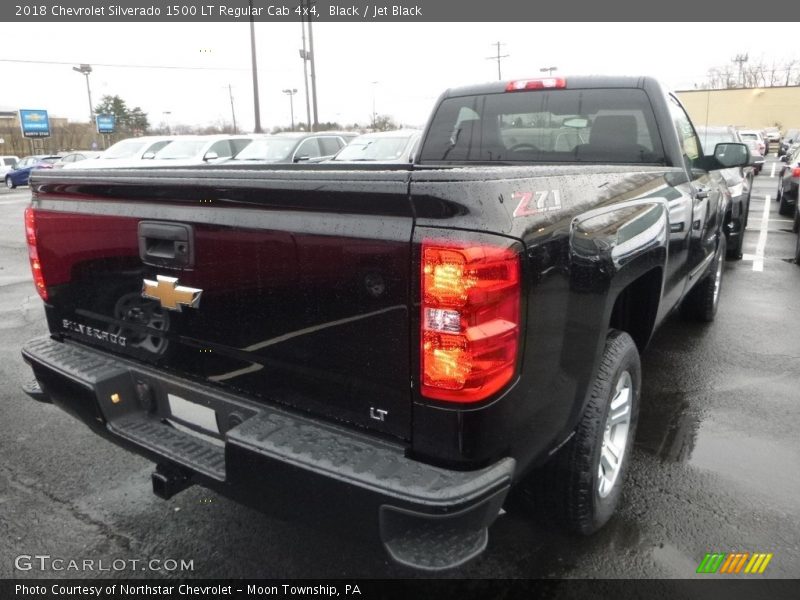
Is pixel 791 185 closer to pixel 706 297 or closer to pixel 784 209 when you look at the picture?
pixel 784 209

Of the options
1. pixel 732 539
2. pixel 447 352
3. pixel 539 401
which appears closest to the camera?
pixel 447 352

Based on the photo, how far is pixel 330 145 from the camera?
1578 cm

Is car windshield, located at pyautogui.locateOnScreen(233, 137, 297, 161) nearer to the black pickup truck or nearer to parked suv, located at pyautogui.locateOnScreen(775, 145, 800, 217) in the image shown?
parked suv, located at pyautogui.locateOnScreen(775, 145, 800, 217)

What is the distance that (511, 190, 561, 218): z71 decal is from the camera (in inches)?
71.5

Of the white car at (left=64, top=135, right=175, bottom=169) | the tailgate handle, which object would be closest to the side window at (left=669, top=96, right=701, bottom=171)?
the tailgate handle

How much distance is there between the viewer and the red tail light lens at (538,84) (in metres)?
4.03

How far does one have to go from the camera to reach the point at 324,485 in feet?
6.00

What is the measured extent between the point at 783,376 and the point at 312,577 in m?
3.74

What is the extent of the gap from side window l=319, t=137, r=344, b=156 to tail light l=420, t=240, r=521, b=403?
14.1m

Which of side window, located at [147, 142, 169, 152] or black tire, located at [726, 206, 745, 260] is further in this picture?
side window, located at [147, 142, 169, 152]

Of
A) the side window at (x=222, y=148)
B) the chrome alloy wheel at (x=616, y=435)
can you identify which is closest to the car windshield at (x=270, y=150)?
the side window at (x=222, y=148)

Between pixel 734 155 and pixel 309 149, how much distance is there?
11587 millimetres
